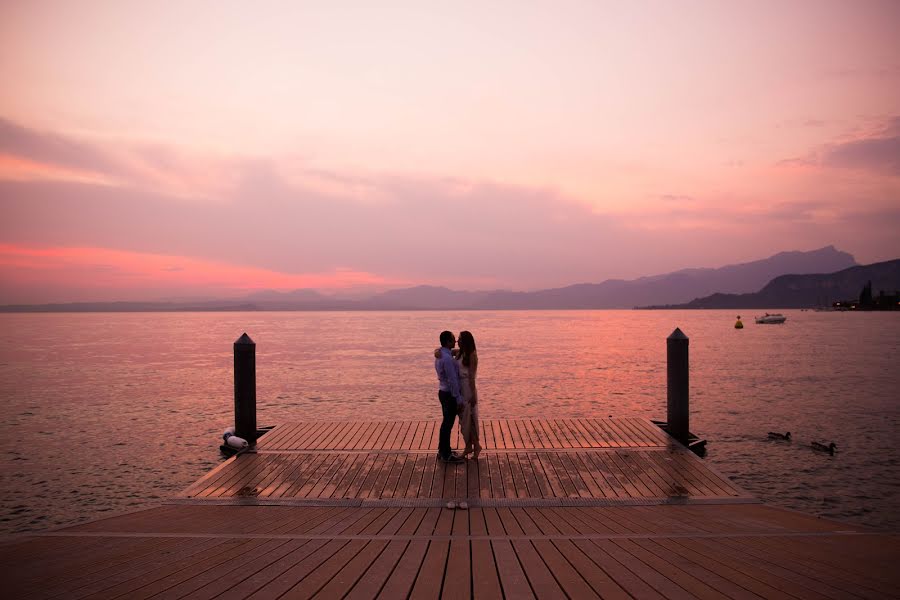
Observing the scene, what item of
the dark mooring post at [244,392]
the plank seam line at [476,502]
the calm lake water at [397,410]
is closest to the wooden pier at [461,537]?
the plank seam line at [476,502]

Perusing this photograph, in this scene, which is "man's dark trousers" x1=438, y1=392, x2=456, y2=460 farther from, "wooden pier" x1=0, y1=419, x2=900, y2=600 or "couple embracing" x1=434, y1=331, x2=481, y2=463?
"wooden pier" x1=0, y1=419, x2=900, y2=600

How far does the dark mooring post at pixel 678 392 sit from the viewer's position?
13.1 m

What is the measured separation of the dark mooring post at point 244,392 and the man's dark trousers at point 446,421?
4.71 meters

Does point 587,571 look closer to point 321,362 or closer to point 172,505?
point 172,505

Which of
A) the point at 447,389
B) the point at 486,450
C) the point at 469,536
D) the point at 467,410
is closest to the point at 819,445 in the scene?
the point at 486,450

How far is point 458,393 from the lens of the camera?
11094 millimetres

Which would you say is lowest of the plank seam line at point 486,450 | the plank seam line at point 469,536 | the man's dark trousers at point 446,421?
the plank seam line at point 486,450

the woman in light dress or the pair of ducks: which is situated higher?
the woman in light dress

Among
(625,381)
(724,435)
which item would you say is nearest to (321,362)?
(625,381)

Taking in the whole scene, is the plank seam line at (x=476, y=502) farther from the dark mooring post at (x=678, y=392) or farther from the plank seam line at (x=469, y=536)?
the dark mooring post at (x=678, y=392)

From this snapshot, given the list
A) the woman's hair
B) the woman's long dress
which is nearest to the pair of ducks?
the woman's long dress

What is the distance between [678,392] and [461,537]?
8098 millimetres

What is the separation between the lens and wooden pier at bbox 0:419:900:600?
534 centimetres

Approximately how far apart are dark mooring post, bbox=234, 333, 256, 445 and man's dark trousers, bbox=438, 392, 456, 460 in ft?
15.5
